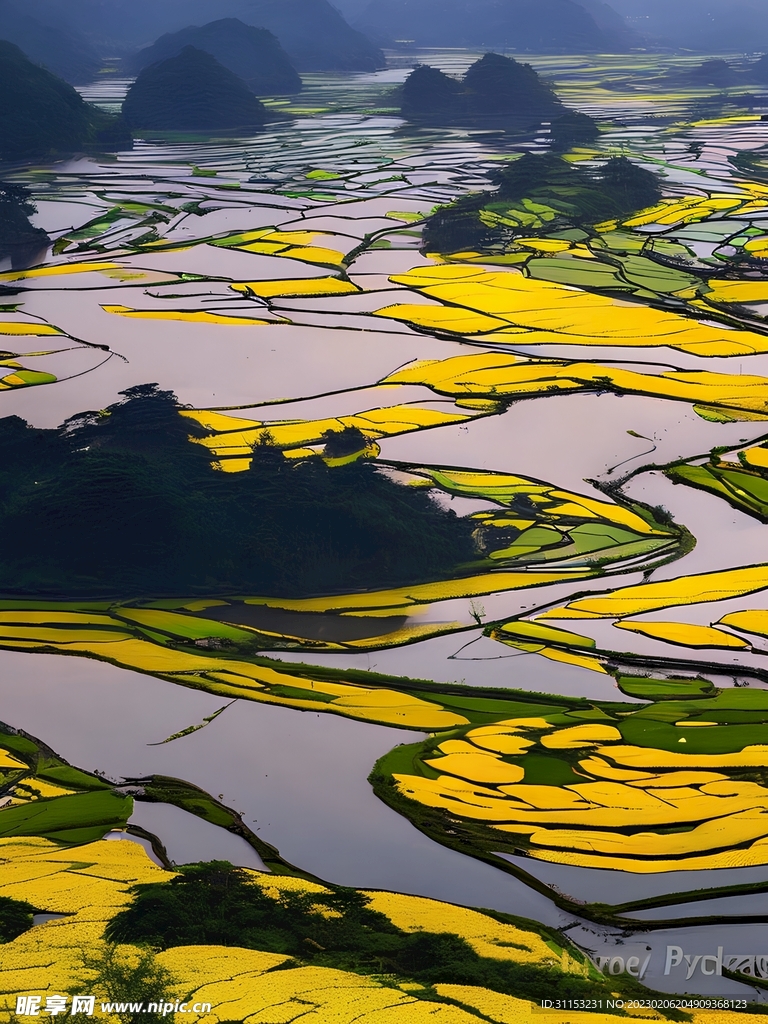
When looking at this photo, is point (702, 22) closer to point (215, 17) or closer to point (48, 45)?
point (215, 17)

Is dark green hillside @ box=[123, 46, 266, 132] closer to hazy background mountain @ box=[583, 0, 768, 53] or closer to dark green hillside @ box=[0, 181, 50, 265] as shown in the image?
dark green hillside @ box=[0, 181, 50, 265]

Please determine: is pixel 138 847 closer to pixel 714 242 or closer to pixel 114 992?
pixel 114 992

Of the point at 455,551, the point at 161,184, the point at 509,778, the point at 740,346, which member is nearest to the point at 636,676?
the point at 509,778

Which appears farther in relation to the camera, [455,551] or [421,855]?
[455,551]

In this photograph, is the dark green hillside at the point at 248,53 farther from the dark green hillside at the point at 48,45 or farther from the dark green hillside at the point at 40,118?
the dark green hillside at the point at 40,118

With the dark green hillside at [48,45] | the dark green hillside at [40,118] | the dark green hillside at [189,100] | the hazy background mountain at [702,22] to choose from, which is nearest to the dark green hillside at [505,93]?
the dark green hillside at [189,100]

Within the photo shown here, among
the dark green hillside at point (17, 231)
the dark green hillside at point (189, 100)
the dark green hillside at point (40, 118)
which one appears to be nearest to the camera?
the dark green hillside at point (17, 231)

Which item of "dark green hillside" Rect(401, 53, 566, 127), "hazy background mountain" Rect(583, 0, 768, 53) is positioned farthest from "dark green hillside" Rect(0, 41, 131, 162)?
"hazy background mountain" Rect(583, 0, 768, 53)
